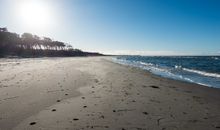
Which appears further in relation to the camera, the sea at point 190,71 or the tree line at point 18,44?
the tree line at point 18,44

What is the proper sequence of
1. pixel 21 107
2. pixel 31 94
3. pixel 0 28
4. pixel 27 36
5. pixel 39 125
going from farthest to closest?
pixel 27 36, pixel 0 28, pixel 31 94, pixel 21 107, pixel 39 125

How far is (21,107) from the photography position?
314 inches

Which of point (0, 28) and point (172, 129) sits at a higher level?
point (0, 28)

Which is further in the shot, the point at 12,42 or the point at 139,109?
the point at 12,42

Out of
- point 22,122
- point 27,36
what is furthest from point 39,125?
point 27,36

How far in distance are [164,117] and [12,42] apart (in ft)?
366

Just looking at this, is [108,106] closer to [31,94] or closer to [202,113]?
[202,113]

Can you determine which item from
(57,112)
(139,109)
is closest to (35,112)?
(57,112)

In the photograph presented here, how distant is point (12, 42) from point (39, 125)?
11129cm

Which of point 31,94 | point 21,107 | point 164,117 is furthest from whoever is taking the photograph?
point 31,94

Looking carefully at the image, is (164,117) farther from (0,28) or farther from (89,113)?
(0,28)

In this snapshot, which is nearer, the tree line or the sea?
the sea

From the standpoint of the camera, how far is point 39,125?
6043mm

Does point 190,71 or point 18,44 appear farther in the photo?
point 18,44
